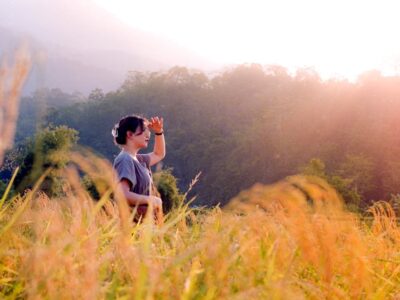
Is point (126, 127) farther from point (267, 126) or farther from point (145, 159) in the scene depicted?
point (267, 126)

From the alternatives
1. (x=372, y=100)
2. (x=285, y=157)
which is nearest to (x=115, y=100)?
(x=285, y=157)

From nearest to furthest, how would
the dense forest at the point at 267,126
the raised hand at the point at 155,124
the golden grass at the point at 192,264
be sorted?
the golden grass at the point at 192,264 → the raised hand at the point at 155,124 → the dense forest at the point at 267,126

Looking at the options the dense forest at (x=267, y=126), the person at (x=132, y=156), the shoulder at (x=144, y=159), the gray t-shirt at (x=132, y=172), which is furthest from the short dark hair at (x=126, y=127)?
the dense forest at (x=267, y=126)

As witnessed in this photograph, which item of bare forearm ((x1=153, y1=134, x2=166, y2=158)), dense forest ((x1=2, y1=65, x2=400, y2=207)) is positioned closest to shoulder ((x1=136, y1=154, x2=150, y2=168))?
bare forearm ((x1=153, y1=134, x2=166, y2=158))

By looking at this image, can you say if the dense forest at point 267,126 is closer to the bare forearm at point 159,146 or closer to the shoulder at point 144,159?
the bare forearm at point 159,146

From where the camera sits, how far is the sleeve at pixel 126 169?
3.86 metres

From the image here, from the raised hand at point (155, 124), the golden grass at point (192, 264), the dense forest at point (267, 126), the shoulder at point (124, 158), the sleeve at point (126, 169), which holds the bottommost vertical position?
the dense forest at point (267, 126)

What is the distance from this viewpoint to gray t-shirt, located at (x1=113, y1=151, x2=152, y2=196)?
3875mm

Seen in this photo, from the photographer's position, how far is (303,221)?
1644 mm

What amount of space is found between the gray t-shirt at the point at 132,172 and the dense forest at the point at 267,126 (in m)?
22.6

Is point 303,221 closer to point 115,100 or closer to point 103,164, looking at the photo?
point 103,164

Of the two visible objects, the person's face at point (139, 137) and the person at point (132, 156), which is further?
the person's face at point (139, 137)

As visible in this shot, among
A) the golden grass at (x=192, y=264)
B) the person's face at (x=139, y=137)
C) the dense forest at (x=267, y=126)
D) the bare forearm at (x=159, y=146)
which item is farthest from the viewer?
the dense forest at (x=267, y=126)

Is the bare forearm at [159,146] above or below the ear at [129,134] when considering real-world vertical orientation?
below
